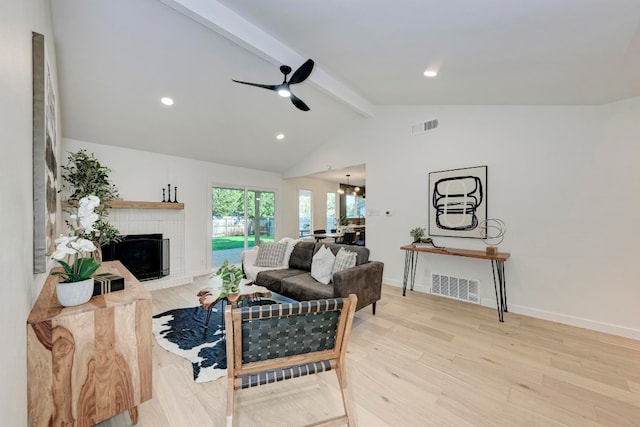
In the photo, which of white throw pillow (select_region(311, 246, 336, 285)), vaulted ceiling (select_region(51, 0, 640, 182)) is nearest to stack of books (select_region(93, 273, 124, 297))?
white throw pillow (select_region(311, 246, 336, 285))

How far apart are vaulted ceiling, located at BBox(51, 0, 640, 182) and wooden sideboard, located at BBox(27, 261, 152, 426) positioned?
8.24 feet

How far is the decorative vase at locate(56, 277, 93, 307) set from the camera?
1505 mm

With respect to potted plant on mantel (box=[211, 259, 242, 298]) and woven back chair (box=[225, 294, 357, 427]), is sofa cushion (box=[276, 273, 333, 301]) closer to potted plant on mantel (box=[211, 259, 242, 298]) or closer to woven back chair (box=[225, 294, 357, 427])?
potted plant on mantel (box=[211, 259, 242, 298])

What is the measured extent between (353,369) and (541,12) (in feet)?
9.93

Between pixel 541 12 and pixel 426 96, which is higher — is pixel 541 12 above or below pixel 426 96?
below

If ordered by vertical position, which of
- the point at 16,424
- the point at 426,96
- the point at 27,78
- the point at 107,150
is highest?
the point at 426,96

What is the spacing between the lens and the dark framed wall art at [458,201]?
12.8 feet

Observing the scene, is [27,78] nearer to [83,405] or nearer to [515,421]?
[83,405]

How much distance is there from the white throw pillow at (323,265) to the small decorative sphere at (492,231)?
2.29 meters

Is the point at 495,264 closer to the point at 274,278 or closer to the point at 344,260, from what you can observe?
the point at 344,260

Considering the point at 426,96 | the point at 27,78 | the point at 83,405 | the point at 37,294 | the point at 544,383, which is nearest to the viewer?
the point at 27,78

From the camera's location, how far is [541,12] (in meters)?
1.73

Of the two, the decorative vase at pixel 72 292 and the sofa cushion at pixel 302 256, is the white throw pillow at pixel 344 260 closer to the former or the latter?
the sofa cushion at pixel 302 256

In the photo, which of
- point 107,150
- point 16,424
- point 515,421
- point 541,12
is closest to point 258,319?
point 16,424
